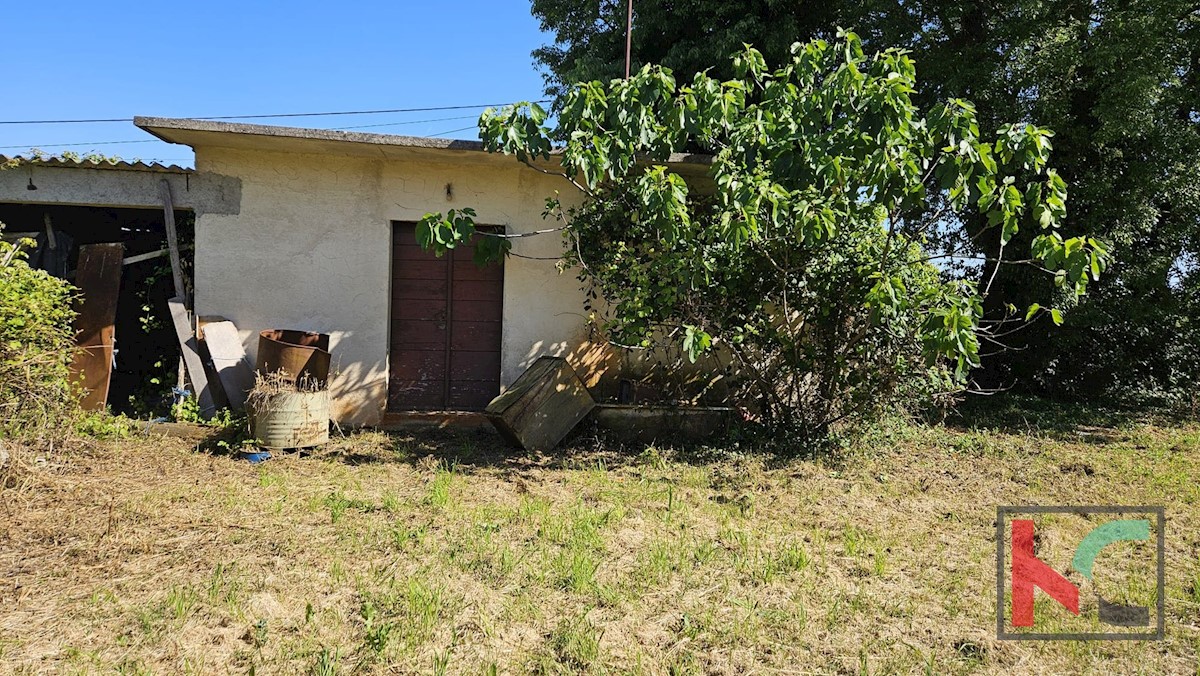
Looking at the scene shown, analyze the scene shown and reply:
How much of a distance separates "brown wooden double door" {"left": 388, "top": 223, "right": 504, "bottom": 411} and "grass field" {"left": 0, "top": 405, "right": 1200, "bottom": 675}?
4.27 ft

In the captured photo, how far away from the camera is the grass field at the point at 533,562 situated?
9.45ft

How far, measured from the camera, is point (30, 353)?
4.83 metres

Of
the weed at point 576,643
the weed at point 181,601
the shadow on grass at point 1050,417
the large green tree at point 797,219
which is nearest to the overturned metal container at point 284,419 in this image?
the large green tree at point 797,219

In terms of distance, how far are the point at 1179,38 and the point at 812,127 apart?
573 centimetres

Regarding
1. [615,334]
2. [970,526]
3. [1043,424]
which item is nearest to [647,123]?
[615,334]

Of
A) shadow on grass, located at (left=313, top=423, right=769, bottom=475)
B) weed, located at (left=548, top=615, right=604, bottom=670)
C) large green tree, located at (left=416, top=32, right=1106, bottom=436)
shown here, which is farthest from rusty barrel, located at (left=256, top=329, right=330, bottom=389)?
weed, located at (left=548, top=615, right=604, bottom=670)

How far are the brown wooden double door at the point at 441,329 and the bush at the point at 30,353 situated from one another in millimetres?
2781

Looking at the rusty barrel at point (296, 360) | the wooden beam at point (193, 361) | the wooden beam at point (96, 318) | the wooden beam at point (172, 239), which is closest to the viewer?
the rusty barrel at point (296, 360)

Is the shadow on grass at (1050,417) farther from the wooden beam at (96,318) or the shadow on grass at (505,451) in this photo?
the wooden beam at (96,318)

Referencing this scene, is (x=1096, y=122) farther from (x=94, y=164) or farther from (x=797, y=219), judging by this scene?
(x=94, y=164)

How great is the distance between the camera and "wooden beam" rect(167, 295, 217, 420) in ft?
21.7

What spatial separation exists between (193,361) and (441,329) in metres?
2.30

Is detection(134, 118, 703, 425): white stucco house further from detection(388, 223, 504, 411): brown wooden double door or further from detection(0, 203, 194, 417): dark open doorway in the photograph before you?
detection(0, 203, 194, 417): dark open doorway

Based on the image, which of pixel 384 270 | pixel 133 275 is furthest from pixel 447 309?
pixel 133 275
